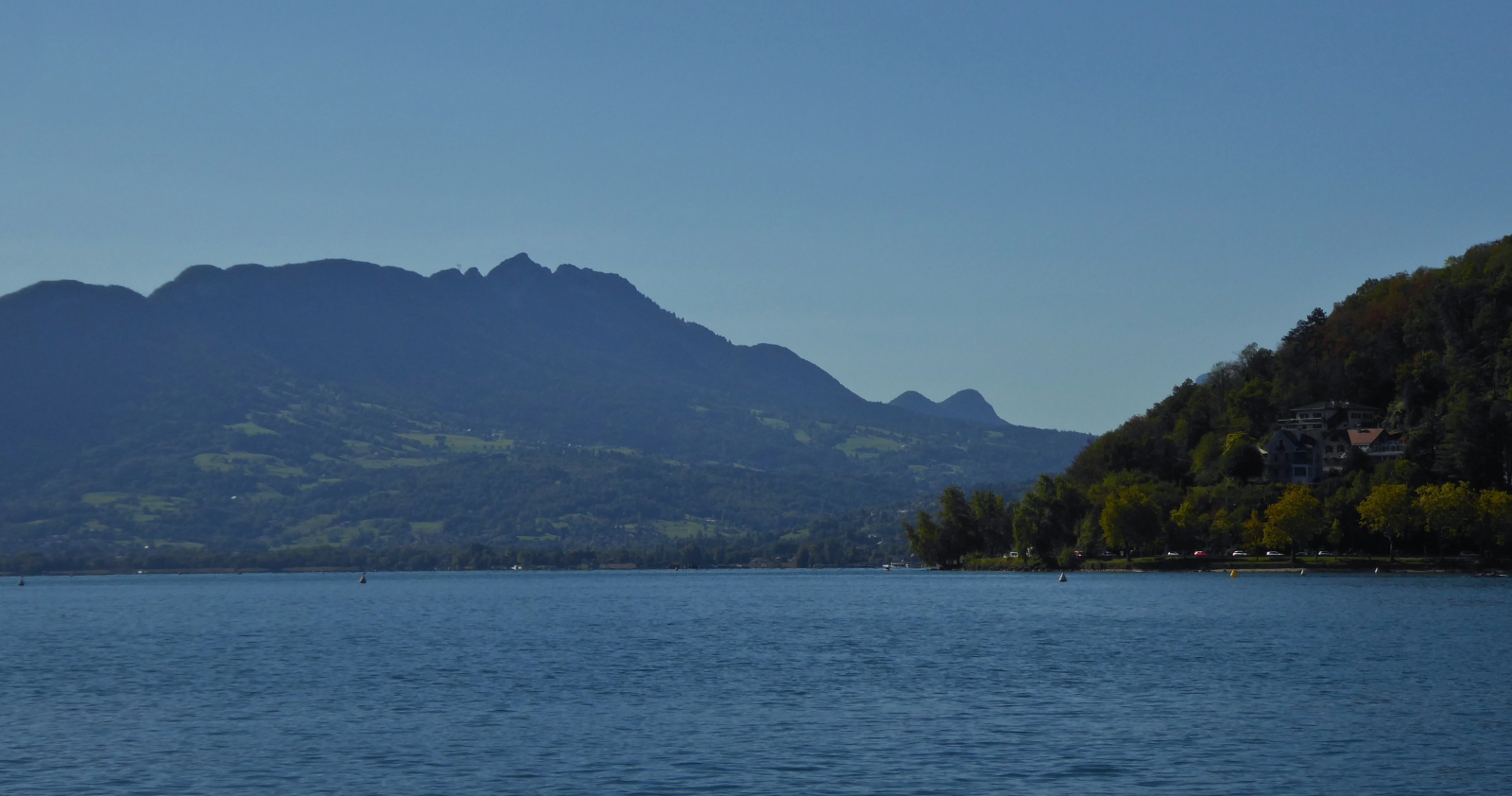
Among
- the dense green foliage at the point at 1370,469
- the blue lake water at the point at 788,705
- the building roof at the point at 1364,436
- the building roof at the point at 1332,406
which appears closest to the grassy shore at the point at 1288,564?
the dense green foliage at the point at 1370,469

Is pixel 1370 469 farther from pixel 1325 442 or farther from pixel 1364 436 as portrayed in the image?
pixel 1325 442

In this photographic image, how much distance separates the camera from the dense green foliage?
146 meters

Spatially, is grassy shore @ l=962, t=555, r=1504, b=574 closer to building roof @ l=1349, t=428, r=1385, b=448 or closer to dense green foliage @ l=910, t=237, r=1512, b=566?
dense green foliage @ l=910, t=237, r=1512, b=566

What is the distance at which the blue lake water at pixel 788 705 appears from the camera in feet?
111

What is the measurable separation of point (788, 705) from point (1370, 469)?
135 metres

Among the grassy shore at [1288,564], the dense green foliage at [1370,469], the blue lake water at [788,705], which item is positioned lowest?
the blue lake water at [788,705]

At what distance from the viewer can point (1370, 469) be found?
164 meters

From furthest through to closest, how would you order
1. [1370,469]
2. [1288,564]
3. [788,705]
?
[1370,469]
[1288,564]
[788,705]

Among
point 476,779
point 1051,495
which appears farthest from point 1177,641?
point 1051,495

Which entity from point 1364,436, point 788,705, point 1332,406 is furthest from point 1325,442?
point 788,705

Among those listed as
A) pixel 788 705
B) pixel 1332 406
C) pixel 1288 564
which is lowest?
pixel 788 705

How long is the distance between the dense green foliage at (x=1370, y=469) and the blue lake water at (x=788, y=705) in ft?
182

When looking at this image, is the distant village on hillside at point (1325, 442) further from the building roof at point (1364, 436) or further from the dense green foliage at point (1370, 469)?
the dense green foliage at point (1370, 469)

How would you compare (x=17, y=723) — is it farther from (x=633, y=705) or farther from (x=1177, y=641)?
(x=1177, y=641)
